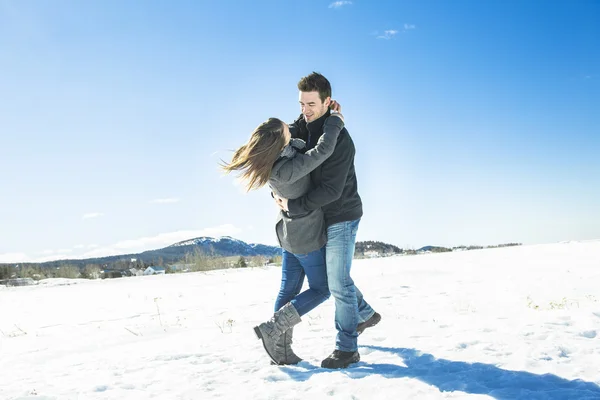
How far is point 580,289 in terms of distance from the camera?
7527mm

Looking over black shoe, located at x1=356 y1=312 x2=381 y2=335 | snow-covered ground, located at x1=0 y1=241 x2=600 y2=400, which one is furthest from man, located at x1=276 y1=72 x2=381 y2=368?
black shoe, located at x1=356 y1=312 x2=381 y2=335

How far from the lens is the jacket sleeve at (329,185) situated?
11.1 ft

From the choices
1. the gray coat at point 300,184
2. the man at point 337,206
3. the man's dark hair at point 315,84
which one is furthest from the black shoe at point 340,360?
the man's dark hair at point 315,84

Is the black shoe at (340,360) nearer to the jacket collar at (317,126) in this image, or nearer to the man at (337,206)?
the man at (337,206)

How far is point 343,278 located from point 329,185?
77cm

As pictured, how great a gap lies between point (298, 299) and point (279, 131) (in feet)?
4.55

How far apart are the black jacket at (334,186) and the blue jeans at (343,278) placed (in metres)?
0.10

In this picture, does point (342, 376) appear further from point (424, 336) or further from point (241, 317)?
point (241, 317)

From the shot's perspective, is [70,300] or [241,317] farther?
[70,300]

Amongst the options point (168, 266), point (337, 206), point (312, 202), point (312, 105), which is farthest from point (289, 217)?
point (168, 266)

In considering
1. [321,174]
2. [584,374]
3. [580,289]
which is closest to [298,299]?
[321,174]

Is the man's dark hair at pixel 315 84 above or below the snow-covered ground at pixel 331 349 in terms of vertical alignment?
above

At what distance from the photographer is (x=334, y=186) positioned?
11.2 ft

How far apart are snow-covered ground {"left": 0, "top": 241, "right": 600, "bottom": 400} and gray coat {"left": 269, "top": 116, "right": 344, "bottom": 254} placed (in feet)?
3.29
